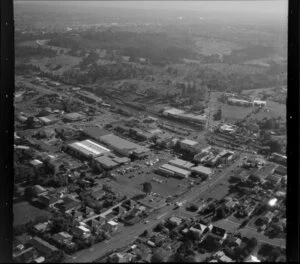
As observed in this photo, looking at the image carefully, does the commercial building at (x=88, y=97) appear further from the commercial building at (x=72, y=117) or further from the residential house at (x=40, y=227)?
the residential house at (x=40, y=227)

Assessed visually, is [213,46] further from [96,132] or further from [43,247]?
[43,247]

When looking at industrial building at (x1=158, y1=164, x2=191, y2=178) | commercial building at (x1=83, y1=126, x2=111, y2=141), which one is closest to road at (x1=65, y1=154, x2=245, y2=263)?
industrial building at (x1=158, y1=164, x2=191, y2=178)

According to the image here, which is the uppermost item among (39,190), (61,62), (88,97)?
(61,62)

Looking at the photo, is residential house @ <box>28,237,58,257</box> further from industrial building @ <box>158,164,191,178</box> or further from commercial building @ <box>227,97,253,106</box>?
commercial building @ <box>227,97,253,106</box>

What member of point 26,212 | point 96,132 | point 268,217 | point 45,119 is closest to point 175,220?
point 268,217

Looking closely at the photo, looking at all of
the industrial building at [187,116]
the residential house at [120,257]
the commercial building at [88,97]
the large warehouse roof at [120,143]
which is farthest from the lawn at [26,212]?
the industrial building at [187,116]

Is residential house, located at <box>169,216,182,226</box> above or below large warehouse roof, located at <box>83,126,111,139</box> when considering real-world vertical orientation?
below
